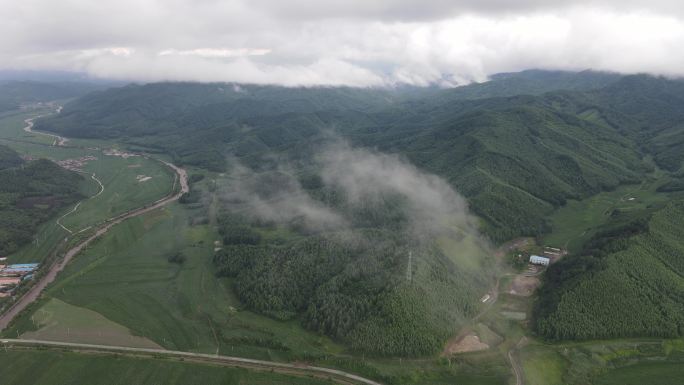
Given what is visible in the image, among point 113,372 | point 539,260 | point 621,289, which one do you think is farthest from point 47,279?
point 621,289

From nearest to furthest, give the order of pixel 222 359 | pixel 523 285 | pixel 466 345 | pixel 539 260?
pixel 222 359, pixel 466 345, pixel 523 285, pixel 539 260

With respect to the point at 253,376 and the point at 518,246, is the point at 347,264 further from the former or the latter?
the point at 518,246

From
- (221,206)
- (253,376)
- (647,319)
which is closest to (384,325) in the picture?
(253,376)

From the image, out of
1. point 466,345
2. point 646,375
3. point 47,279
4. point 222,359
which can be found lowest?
point 222,359

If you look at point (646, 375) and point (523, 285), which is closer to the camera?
point (646, 375)

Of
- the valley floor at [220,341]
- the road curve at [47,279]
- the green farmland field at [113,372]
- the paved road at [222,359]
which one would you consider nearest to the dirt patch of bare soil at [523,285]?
the valley floor at [220,341]

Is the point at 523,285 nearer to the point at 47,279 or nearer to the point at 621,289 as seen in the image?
the point at 621,289

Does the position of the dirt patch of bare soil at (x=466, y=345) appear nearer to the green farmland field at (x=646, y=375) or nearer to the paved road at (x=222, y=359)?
the paved road at (x=222, y=359)

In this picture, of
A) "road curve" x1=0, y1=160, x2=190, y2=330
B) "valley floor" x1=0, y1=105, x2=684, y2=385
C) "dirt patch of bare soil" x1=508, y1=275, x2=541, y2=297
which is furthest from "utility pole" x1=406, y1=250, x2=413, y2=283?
"road curve" x1=0, y1=160, x2=190, y2=330
